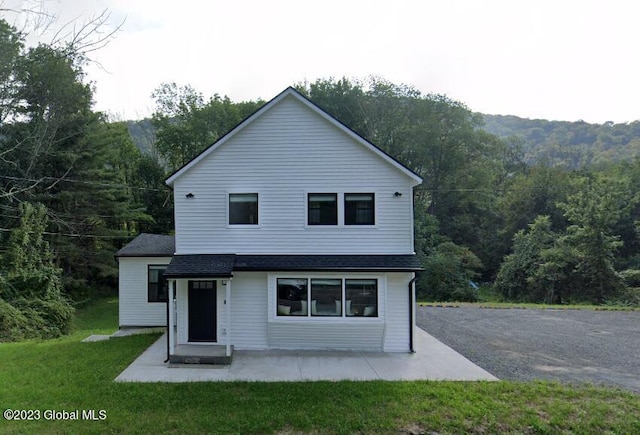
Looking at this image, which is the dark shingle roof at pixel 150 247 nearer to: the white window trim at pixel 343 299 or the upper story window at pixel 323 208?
the white window trim at pixel 343 299

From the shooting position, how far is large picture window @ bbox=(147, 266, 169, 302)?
12711 millimetres

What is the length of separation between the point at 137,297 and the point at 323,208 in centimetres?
773

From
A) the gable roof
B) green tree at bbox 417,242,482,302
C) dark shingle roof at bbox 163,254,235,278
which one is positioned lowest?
green tree at bbox 417,242,482,302

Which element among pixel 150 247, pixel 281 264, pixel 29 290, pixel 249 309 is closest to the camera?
pixel 281 264

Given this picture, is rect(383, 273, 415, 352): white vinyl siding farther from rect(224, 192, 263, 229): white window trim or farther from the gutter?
rect(224, 192, 263, 229): white window trim

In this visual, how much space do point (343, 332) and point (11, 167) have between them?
2084cm

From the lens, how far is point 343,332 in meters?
9.74

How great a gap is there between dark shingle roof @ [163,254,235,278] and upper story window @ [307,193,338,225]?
8.25 ft

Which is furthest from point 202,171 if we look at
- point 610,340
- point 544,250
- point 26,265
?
point 544,250

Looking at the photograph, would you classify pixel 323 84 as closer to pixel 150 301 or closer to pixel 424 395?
pixel 150 301

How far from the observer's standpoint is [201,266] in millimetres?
9375

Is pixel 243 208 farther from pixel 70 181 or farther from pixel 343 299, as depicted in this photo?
pixel 70 181

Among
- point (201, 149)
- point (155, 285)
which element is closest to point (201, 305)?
point (155, 285)

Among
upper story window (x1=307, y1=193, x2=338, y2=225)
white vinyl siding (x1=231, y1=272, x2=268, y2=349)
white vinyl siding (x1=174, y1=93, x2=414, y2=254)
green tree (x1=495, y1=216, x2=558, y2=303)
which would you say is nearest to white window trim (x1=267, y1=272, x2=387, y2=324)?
white vinyl siding (x1=231, y1=272, x2=268, y2=349)
